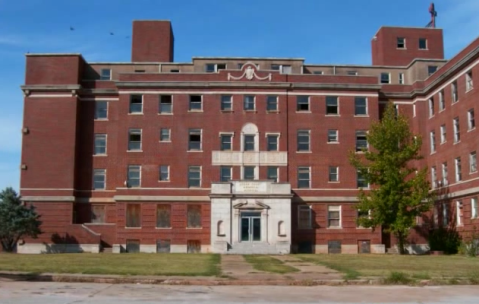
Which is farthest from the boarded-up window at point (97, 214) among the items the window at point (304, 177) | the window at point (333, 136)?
the window at point (333, 136)

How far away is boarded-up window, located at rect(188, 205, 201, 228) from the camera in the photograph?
51.8 m

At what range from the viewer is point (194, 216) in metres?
51.9

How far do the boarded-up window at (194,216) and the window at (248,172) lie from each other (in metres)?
4.83

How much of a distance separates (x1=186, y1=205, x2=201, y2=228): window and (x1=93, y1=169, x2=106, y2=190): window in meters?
8.37

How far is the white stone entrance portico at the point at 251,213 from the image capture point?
163 ft

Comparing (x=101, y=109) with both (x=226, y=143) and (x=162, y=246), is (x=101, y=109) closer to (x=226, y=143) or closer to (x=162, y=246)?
(x=226, y=143)

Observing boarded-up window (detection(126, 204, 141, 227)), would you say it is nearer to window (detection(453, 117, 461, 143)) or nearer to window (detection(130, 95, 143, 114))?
window (detection(130, 95, 143, 114))

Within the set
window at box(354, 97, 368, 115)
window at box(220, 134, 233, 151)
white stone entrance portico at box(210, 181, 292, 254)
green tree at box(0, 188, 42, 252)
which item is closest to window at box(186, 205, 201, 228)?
white stone entrance portico at box(210, 181, 292, 254)

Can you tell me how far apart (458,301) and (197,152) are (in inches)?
1494

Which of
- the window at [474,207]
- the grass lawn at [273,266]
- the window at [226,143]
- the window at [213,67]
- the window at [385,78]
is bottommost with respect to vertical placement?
the grass lawn at [273,266]

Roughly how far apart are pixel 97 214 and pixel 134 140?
7424 millimetres

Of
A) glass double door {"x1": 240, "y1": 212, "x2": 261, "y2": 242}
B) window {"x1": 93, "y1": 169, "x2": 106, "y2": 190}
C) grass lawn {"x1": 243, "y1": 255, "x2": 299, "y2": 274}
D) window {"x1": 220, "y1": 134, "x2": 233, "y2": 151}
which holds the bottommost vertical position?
grass lawn {"x1": 243, "y1": 255, "x2": 299, "y2": 274}

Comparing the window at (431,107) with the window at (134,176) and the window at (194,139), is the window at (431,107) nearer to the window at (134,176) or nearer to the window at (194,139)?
the window at (194,139)

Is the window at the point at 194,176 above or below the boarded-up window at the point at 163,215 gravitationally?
above
